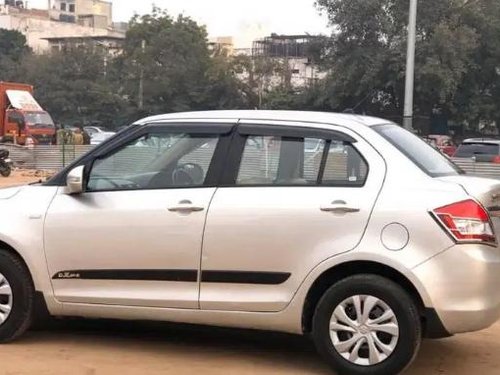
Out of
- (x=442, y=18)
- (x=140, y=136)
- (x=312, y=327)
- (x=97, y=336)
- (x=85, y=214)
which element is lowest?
(x=97, y=336)

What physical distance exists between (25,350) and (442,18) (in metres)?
32.6

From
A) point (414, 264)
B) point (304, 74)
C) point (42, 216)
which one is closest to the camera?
point (414, 264)

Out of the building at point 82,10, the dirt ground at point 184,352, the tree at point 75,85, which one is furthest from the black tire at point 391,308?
the building at point 82,10

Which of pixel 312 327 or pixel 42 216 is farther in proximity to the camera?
pixel 42 216

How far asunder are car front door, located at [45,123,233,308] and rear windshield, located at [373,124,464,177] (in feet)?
3.62

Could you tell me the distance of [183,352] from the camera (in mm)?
5262

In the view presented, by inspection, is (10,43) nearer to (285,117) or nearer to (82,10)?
(82,10)

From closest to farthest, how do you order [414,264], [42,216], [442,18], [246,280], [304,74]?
[414,264], [246,280], [42,216], [442,18], [304,74]

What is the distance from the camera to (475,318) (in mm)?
4477

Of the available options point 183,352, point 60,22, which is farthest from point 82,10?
point 183,352

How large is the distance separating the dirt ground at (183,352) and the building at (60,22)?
286 feet

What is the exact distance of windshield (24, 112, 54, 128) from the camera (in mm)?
33406

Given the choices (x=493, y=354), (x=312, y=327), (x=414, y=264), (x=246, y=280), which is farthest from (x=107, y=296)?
(x=493, y=354)

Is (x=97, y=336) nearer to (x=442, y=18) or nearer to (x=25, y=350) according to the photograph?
(x=25, y=350)
